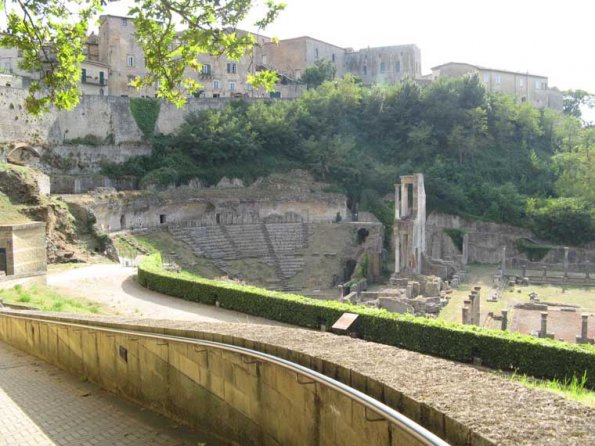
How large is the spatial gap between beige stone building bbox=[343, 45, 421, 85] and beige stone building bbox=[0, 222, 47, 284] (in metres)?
48.5

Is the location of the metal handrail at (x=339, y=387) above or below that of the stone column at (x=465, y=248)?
above

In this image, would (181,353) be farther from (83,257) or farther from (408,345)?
(83,257)

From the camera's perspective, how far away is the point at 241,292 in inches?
738

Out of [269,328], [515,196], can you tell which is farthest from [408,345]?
[515,196]

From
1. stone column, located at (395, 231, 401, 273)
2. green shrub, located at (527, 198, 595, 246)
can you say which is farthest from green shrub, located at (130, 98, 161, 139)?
green shrub, located at (527, 198, 595, 246)

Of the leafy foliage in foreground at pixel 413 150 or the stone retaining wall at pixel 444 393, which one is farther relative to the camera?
the leafy foliage in foreground at pixel 413 150

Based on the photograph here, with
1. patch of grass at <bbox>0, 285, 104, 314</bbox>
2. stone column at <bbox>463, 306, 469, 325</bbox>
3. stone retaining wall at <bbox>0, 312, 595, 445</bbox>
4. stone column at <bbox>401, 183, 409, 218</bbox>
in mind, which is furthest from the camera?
stone column at <bbox>401, 183, 409, 218</bbox>

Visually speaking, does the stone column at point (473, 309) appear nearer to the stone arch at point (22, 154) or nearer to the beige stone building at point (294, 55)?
the stone arch at point (22, 154)

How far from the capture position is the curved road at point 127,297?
1798 centimetres

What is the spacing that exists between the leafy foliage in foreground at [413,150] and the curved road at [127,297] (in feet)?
58.3

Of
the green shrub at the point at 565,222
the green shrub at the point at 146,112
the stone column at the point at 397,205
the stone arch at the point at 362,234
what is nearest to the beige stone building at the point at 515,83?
the green shrub at the point at 565,222

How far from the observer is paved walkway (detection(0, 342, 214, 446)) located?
6895 millimetres

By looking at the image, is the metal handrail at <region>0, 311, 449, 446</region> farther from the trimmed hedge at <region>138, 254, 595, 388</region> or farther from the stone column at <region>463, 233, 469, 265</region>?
the stone column at <region>463, 233, 469, 265</region>

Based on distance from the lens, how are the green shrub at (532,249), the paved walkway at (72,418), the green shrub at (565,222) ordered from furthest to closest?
the green shrub at (565,222)
the green shrub at (532,249)
the paved walkway at (72,418)
